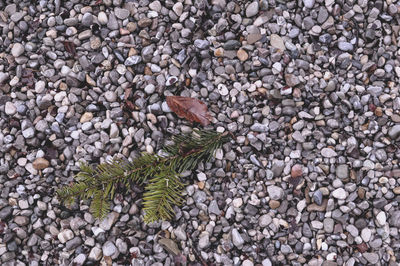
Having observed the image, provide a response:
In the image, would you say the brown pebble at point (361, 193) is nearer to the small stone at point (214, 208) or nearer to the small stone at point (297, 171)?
the small stone at point (297, 171)

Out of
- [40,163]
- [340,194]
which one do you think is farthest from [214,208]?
[40,163]

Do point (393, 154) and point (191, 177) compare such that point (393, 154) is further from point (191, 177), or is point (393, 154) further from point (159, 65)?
point (159, 65)

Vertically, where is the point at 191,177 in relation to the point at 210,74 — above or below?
below

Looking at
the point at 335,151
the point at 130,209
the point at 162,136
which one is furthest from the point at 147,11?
the point at 335,151

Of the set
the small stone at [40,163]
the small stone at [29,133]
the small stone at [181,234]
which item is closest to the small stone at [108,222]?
the small stone at [181,234]

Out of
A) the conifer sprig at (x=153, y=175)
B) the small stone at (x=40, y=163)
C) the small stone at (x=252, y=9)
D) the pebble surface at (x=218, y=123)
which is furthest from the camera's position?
the small stone at (x=252, y=9)

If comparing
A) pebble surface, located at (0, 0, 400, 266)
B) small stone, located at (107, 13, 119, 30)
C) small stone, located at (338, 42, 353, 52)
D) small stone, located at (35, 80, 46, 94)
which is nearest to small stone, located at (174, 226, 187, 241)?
pebble surface, located at (0, 0, 400, 266)
